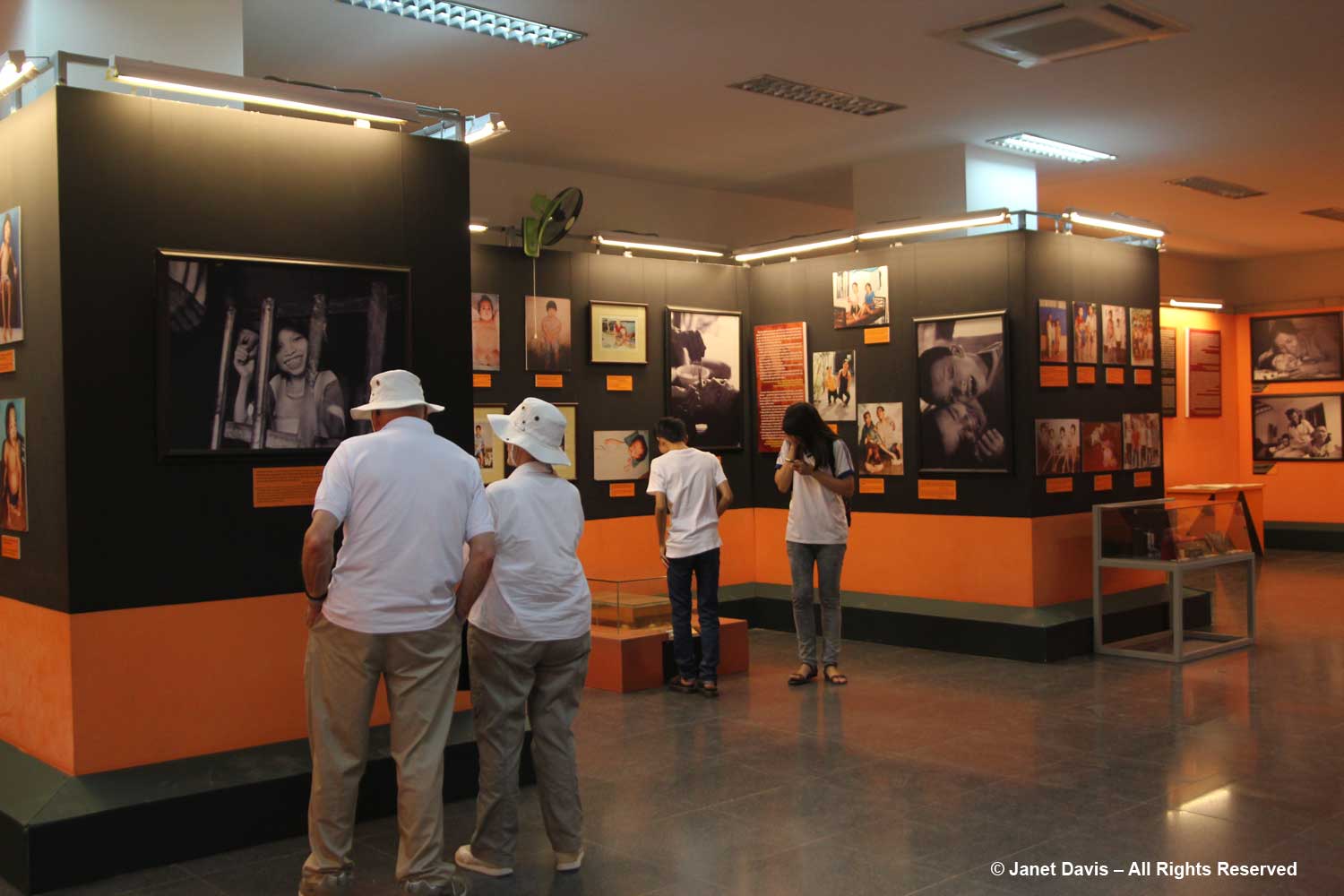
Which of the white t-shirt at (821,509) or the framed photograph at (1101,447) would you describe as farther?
the framed photograph at (1101,447)

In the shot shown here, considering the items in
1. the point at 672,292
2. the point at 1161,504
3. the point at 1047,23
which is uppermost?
the point at 1047,23

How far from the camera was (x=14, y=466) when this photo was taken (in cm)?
573

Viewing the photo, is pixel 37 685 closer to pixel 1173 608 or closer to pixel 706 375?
pixel 706 375

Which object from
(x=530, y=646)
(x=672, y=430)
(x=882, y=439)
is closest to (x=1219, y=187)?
(x=882, y=439)

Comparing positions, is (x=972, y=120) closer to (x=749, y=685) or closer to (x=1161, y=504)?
(x=1161, y=504)

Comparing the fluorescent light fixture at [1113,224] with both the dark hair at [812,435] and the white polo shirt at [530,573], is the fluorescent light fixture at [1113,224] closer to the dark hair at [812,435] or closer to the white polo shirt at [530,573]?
the dark hair at [812,435]

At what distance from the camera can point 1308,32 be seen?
314 inches

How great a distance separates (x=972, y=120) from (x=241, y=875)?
25.9ft

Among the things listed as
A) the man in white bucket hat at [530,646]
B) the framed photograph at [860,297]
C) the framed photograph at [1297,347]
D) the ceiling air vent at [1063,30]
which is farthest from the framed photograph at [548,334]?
the framed photograph at [1297,347]

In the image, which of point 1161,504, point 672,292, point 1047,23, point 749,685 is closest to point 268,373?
point 749,685

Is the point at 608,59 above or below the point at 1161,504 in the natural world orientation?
above

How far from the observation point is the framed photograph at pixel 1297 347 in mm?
18391
